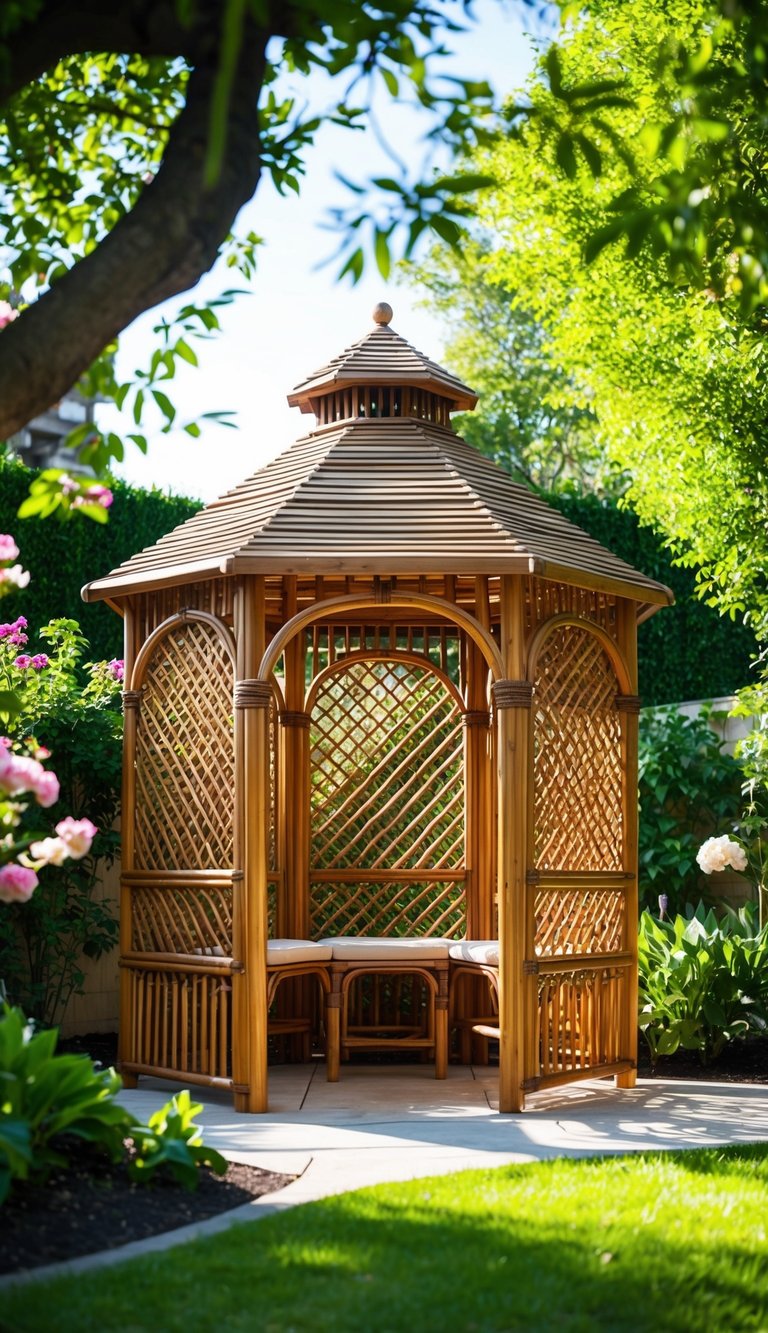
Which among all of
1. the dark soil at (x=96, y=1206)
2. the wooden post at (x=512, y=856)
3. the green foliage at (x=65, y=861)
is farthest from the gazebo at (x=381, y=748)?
the dark soil at (x=96, y=1206)

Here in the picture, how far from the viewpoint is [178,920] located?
6758mm

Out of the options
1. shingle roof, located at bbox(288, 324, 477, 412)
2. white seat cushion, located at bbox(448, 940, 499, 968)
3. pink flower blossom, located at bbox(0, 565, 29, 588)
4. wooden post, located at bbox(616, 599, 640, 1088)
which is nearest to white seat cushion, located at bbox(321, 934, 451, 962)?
white seat cushion, located at bbox(448, 940, 499, 968)

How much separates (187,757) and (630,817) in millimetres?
2158

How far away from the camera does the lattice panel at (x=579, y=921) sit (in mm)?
6559

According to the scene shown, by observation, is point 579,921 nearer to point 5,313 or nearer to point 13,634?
point 13,634

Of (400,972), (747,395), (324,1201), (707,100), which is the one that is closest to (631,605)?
(747,395)

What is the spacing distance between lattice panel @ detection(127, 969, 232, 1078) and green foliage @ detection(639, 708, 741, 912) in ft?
11.0

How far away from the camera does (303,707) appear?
7.82m

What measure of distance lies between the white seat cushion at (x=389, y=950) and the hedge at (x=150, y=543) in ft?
12.9

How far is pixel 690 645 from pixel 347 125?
27.7 ft

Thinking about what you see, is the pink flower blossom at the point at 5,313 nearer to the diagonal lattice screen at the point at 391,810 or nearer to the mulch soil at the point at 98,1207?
the mulch soil at the point at 98,1207

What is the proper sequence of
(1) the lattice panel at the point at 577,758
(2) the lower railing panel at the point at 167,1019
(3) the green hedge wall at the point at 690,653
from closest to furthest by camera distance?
(2) the lower railing panel at the point at 167,1019, (1) the lattice panel at the point at 577,758, (3) the green hedge wall at the point at 690,653

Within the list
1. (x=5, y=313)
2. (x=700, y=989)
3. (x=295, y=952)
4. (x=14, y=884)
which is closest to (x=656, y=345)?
(x=700, y=989)

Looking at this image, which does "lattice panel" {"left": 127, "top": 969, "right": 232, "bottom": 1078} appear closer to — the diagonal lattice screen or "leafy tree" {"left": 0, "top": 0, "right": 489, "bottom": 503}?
the diagonal lattice screen
